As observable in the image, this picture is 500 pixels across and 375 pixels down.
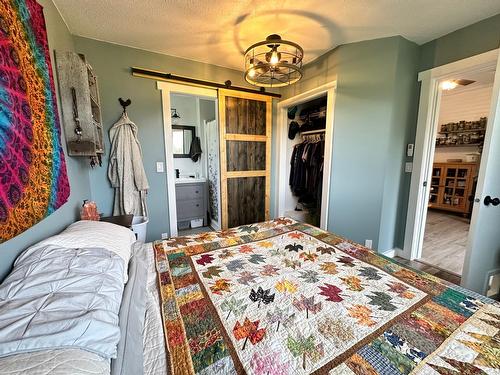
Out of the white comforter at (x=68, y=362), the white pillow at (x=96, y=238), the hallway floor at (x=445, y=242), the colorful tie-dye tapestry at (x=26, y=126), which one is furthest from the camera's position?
the hallway floor at (x=445, y=242)

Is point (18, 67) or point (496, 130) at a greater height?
point (18, 67)

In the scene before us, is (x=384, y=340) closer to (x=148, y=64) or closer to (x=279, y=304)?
(x=279, y=304)

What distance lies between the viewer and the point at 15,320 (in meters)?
0.54

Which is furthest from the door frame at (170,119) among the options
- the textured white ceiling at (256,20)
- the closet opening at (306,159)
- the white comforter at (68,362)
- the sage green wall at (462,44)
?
the sage green wall at (462,44)

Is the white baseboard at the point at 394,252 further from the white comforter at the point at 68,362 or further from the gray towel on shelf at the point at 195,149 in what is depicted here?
the gray towel on shelf at the point at 195,149

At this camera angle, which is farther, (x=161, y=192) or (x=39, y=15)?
(x=161, y=192)

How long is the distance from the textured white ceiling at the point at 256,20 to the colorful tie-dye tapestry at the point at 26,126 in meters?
0.77

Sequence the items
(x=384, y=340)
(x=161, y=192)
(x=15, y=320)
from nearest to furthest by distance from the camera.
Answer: (x=15, y=320) < (x=384, y=340) < (x=161, y=192)

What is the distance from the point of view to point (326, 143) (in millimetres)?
2592

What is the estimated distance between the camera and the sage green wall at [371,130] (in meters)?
2.12

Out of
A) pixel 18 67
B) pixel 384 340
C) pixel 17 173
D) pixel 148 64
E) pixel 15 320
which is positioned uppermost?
pixel 148 64

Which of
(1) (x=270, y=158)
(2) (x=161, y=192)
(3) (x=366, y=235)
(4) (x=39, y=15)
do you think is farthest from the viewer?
(1) (x=270, y=158)

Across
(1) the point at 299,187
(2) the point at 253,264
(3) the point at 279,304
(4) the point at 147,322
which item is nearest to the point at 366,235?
(1) the point at 299,187

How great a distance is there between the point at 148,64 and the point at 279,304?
274 centimetres
